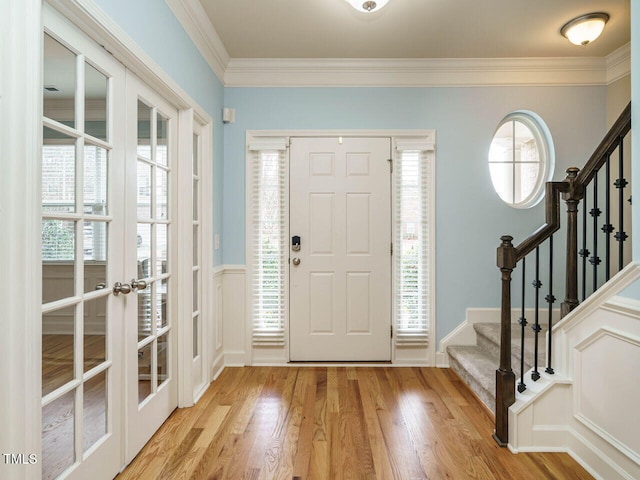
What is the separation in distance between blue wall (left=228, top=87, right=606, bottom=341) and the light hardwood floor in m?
0.94

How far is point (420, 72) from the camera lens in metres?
3.30

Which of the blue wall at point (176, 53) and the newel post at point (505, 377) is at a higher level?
the blue wall at point (176, 53)

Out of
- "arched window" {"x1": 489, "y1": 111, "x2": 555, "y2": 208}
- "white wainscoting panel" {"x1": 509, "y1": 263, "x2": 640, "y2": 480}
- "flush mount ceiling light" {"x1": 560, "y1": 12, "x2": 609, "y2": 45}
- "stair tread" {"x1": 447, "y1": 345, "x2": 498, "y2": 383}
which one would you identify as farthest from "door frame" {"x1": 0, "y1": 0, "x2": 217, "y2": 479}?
"arched window" {"x1": 489, "y1": 111, "x2": 555, "y2": 208}

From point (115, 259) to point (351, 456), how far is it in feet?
5.03

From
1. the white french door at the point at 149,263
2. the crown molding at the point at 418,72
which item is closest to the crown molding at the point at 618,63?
the crown molding at the point at 418,72

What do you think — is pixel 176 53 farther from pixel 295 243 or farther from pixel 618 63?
pixel 618 63

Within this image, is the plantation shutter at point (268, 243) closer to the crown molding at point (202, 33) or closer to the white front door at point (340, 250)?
the white front door at point (340, 250)

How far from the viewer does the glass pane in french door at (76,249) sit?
53.2 inches

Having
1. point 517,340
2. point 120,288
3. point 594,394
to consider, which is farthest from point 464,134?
point 120,288

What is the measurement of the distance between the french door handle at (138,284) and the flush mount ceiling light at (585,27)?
130 inches

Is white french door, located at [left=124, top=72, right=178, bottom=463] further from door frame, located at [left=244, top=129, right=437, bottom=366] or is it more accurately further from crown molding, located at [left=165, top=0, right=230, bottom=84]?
door frame, located at [left=244, top=129, right=437, bottom=366]

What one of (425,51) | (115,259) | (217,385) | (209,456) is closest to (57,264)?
(115,259)

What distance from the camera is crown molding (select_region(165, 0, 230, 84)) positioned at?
7.54ft

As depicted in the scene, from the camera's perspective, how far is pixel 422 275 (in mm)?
3328
